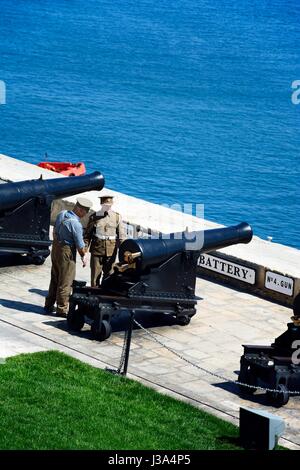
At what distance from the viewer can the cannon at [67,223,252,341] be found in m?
14.1

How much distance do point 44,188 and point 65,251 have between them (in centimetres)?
209

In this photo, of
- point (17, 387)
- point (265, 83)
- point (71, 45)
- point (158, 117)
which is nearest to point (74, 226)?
point (17, 387)

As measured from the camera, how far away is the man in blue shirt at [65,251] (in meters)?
14.6

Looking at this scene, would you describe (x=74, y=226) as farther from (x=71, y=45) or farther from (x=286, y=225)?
(x=71, y=45)

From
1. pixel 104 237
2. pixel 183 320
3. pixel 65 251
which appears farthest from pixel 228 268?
pixel 65 251

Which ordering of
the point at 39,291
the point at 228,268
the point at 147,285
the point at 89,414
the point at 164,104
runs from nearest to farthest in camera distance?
the point at 89,414 → the point at 147,285 → the point at 39,291 → the point at 228,268 → the point at 164,104

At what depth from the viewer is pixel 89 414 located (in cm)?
1121

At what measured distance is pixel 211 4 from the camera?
109m

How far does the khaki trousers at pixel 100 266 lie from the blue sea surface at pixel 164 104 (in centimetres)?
2255

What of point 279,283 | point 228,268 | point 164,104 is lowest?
point 279,283

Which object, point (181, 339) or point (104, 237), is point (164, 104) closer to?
point (104, 237)

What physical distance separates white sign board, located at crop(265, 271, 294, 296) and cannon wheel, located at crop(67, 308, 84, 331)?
291 centimetres

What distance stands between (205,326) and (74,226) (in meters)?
1.86
